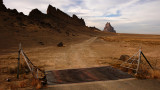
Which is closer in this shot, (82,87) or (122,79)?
(82,87)

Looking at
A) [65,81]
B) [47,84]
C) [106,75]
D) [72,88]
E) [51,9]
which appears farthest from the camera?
[51,9]

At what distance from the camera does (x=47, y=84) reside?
629cm

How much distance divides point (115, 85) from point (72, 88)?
6.99 feet

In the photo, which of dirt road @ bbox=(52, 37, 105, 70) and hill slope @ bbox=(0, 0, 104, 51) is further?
hill slope @ bbox=(0, 0, 104, 51)

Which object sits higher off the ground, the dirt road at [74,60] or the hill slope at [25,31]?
the hill slope at [25,31]

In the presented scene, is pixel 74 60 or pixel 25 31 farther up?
pixel 25 31

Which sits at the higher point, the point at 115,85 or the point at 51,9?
the point at 51,9

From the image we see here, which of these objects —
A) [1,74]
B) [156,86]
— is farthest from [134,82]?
[1,74]

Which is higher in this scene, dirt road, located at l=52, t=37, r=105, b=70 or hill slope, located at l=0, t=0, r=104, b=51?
hill slope, located at l=0, t=0, r=104, b=51

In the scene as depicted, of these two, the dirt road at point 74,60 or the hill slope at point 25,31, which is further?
the hill slope at point 25,31

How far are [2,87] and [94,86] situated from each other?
4.37 m

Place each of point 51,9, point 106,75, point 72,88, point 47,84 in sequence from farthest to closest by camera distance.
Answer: point 51,9, point 106,75, point 47,84, point 72,88

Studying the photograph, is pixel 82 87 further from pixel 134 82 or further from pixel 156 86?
pixel 156 86

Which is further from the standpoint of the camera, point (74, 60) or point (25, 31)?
point (25, 31)
